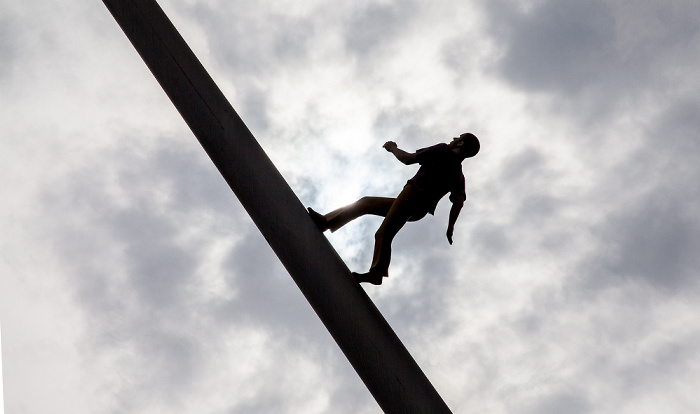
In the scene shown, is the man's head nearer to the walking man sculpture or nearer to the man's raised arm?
the walking man sculpture

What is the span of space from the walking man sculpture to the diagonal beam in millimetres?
512

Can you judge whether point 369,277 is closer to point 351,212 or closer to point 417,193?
point 351,212

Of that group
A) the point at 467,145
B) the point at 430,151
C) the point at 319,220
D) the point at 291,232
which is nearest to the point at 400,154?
the point at 430,151

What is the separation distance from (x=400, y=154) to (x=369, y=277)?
1.27 meters

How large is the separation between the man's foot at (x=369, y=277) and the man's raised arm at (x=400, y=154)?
114cm

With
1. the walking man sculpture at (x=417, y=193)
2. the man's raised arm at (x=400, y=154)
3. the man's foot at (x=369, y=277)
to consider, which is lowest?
the man's foot at (x=369, y=277)

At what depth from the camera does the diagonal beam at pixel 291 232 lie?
521 centimetres

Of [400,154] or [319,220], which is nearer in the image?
[319,220]

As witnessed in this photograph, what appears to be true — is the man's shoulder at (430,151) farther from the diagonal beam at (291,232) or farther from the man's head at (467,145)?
the diagonal beam at (291,232)

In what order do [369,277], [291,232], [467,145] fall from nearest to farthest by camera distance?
[291,232], [369,277], [467,145]

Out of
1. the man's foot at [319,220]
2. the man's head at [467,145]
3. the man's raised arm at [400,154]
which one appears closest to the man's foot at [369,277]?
the man's foot at [319,220]

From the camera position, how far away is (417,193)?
6008 mm

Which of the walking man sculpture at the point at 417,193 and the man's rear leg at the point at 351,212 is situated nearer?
the man's rear leg at the point at 351,212

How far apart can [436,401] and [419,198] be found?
6.26 ft
